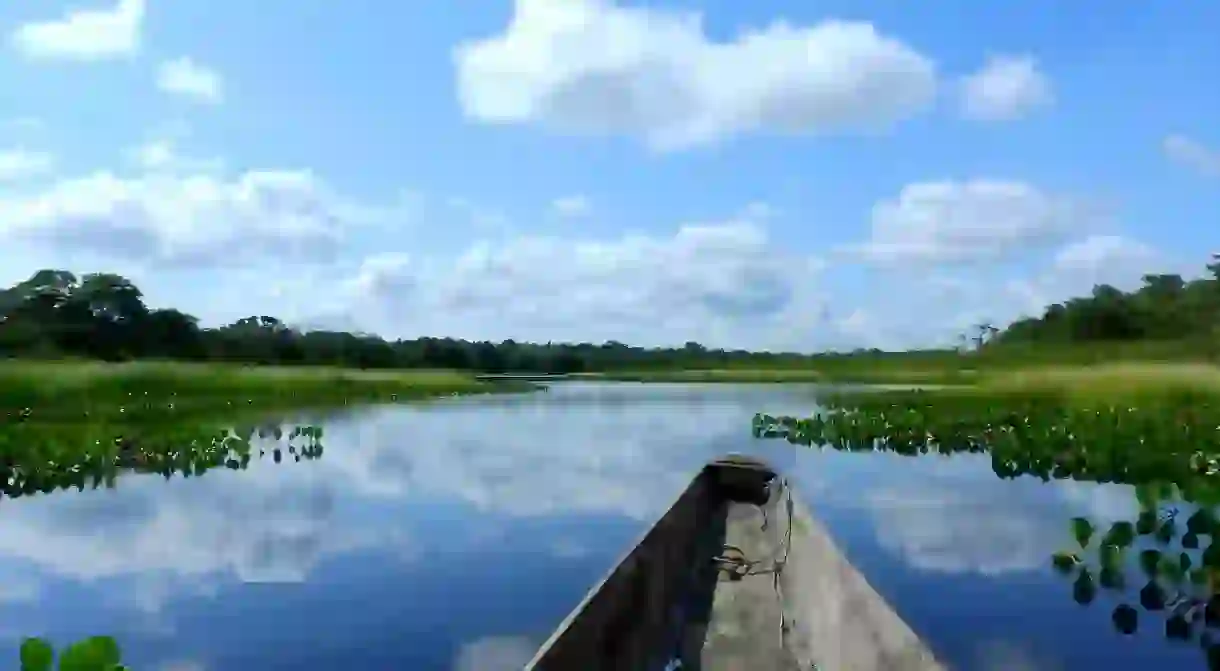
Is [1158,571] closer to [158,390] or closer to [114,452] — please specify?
[114,452]

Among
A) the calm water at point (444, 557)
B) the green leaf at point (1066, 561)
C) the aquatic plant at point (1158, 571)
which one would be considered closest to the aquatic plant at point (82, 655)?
the calm water at point (444, 557)

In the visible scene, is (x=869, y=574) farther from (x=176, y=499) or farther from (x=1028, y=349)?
(x=1028, y=349)

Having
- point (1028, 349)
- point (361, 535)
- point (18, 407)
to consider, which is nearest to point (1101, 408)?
point (361, 535)

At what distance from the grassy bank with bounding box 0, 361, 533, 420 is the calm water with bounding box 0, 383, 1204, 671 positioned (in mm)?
7627

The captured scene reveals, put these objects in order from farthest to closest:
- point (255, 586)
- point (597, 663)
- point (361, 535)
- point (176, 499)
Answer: point (176, 499), point (361, 535), point (255, 586), point (597, 663)

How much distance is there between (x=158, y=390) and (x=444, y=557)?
21.3m

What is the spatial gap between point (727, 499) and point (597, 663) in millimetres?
5898

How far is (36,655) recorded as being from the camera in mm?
2701

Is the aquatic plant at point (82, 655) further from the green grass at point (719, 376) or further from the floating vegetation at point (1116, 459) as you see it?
the green grass at point (719, 376)

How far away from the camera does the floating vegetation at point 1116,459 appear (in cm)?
661

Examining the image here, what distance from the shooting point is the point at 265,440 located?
59.1 feet

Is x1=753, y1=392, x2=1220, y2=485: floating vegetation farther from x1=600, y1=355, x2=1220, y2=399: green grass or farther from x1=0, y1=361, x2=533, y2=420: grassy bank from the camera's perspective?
x1=0, y1=361, x2=533, y2=420: grassy bank

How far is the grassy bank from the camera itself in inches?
775

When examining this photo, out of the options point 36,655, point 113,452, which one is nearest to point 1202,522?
point 36,655
